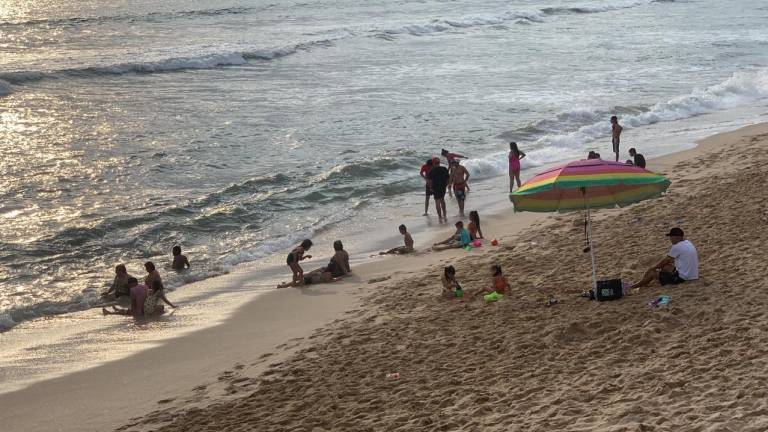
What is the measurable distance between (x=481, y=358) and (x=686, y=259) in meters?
2.63

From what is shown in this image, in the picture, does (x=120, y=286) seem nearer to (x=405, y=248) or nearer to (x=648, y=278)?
(x=405, y=248)

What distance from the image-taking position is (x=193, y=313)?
1292 cm

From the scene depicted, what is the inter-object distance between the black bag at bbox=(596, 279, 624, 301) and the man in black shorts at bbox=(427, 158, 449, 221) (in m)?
7.43

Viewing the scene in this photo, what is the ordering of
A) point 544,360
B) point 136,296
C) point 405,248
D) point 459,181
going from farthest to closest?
1. point 459,181
2. point 405,248
3. point 136,296
4. point 544,360

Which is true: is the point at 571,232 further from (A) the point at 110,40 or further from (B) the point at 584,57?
(A) the point at 110,40

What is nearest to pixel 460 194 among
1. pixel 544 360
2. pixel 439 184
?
pixel 439 184

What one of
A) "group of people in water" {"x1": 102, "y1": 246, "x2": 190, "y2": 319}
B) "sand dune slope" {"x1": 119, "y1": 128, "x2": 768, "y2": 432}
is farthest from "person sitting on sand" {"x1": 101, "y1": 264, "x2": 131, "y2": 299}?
"sand dune slope" {"x1": 119, "y1": 128, "x2": 768, "y2": 432}

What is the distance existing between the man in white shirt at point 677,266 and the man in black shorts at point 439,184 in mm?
7346

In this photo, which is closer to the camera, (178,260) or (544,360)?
(544,360)

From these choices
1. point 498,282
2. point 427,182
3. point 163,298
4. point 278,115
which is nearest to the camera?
point 498,282

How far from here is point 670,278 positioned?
A: 33.6ft

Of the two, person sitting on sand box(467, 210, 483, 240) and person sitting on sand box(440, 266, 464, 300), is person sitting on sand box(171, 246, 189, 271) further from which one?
person sitting on sand box(440, 266, 464, 300)

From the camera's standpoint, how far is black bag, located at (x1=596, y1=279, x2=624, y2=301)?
10102 mm

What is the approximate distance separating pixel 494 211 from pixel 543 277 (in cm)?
584
